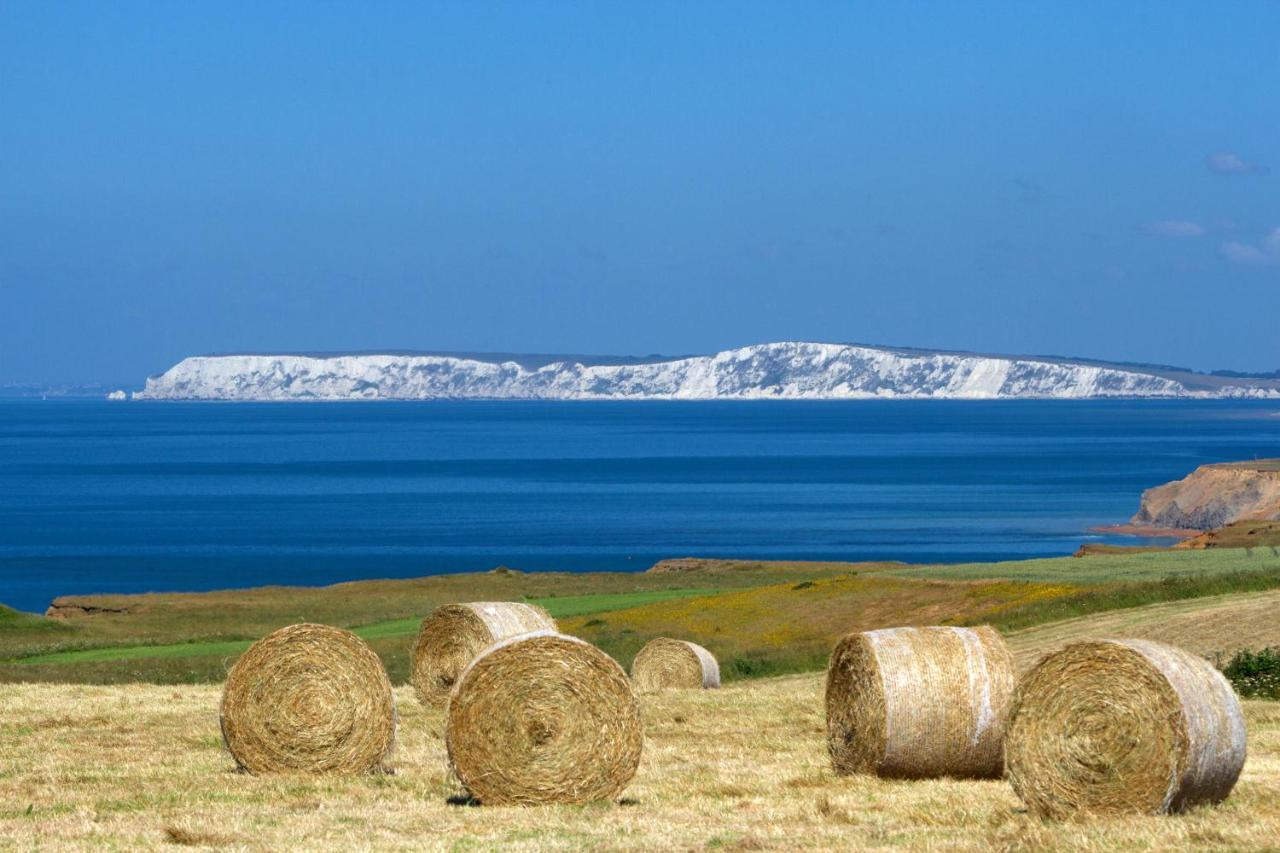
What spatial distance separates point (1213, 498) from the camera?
90750 mm

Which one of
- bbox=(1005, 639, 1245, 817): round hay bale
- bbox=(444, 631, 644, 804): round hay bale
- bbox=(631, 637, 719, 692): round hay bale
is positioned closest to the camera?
bbox=(1005, 639, 1245, 817): round hay bale

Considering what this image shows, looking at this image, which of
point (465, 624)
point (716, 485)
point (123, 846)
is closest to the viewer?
point (123, 846)

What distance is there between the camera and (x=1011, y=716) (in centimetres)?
1311

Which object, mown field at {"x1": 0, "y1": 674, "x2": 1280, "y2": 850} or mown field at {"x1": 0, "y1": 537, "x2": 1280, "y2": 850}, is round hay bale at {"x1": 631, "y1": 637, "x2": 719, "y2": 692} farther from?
mown field at {"x1": 0, "y1": 674, "x2": 1280, "y2": 850}

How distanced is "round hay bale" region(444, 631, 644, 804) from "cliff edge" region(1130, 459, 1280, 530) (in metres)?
76.4

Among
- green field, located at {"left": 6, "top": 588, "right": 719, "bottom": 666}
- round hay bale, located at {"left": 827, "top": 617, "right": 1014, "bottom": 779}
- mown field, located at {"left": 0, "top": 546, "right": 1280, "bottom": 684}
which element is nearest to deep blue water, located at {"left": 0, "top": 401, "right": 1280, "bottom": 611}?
mown field, located at {"left": 0, "top": 546, "right": 1280, "bottom": 684}

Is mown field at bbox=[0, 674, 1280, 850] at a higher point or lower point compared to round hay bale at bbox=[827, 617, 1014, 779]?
lower

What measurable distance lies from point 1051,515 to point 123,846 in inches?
3663

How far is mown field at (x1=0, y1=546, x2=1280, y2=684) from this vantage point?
106 feet

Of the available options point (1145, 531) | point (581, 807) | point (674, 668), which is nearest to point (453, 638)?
point (674, 668)

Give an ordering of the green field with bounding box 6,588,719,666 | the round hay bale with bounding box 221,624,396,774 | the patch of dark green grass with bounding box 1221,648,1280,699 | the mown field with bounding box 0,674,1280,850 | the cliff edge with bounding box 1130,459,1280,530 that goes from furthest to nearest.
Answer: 1. the cliff edge with bounding box 1130,459,1280,530
2. the green field with bounding box 6,588,719,666
3. the patch of dark green grass with bounding box 1221,648,1280,699
4. the round hay bale with bounding box 221,624,396,774
5. the mown field with bounding box 0,674,1280,850

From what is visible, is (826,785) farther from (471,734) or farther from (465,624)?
(465,624)

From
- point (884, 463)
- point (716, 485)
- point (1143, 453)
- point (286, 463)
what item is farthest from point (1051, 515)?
point (286, 463)

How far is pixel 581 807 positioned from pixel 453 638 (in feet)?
29.8
